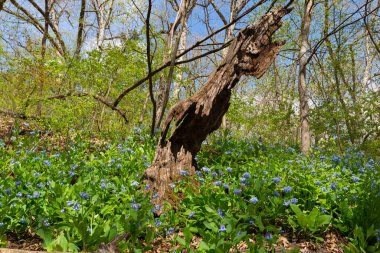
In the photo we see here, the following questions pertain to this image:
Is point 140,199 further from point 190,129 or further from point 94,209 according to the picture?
point 190,129

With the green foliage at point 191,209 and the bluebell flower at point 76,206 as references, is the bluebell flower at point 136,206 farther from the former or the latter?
the bluebell flower at point 76,206

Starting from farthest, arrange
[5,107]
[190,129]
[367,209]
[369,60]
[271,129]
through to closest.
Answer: [369,60] → [271,129] → [5,107] → [190,129] → [367,209]

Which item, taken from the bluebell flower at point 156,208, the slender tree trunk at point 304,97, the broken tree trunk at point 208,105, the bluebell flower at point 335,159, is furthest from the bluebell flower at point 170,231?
the slender tree trunk at point 304,97

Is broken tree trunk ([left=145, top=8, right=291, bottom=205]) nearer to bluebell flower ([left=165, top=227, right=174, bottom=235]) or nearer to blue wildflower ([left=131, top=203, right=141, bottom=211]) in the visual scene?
blue wildflower ([left=131, top=203, right=141, bottom=211])

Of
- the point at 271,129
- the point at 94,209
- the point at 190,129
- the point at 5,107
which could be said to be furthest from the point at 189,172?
the point at 271,129

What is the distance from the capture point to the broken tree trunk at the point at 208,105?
3676mm

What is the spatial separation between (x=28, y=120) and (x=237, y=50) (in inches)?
192

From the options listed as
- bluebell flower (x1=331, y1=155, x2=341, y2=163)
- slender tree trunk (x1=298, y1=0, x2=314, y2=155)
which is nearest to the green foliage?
bluebell flower (x1=331, y1=155, x2=341, y2=163)

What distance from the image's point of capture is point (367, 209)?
116 inches

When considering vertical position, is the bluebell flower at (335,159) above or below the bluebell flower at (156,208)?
above

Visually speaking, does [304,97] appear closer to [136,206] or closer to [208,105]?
[208,105]

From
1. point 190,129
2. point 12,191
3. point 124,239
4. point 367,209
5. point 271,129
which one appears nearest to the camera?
point 124,239

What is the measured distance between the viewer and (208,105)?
3709mm

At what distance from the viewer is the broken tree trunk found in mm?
3676
